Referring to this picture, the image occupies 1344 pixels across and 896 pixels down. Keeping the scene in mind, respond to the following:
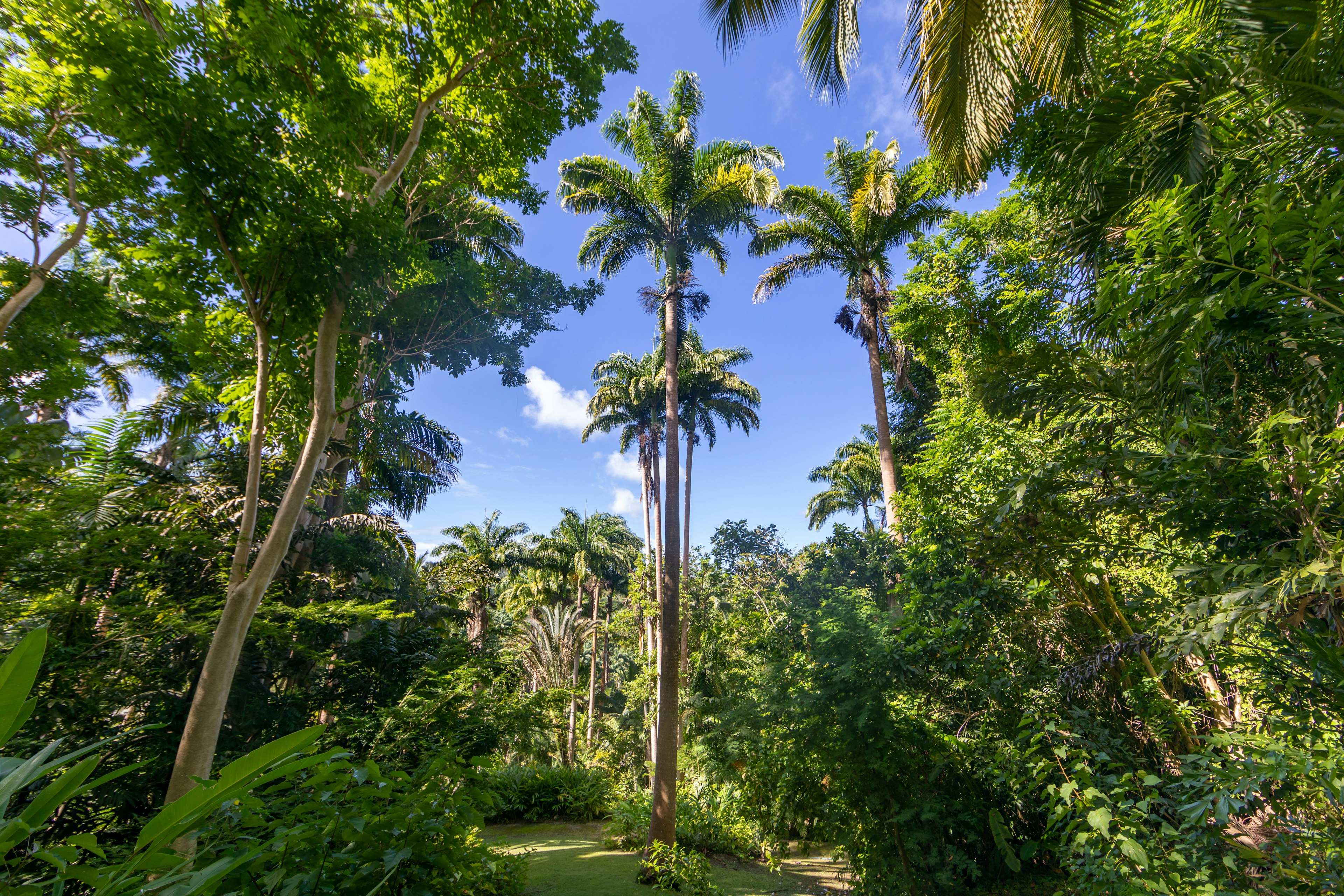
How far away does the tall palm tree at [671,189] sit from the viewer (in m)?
10.7

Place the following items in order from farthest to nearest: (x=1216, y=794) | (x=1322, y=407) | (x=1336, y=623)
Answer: (x=1322, y=407), (x=1336, y=623), (x=1216, y=794)

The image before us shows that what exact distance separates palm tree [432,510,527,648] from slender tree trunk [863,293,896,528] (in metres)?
9.10

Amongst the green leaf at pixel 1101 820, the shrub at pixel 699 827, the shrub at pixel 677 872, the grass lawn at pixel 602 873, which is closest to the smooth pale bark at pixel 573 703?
the shrub at pixel 699 827

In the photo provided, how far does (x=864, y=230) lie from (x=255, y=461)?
12671mm

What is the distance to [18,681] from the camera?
84 centimetres

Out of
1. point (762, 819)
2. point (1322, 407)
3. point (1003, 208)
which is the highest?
point (1003, 208)

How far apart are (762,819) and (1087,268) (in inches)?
314

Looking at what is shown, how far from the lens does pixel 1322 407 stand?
3.27 meters

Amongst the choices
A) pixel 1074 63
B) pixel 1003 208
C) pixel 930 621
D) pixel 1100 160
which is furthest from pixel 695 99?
pixel 930 621

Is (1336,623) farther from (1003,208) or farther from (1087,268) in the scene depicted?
(1003,208)

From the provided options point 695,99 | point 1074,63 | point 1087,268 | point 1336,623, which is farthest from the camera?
point 695,99

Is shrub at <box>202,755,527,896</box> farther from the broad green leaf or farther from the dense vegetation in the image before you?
the broad green leaf

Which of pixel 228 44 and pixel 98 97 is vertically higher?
pixel 228 44

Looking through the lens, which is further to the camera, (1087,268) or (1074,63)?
(1087,268)
